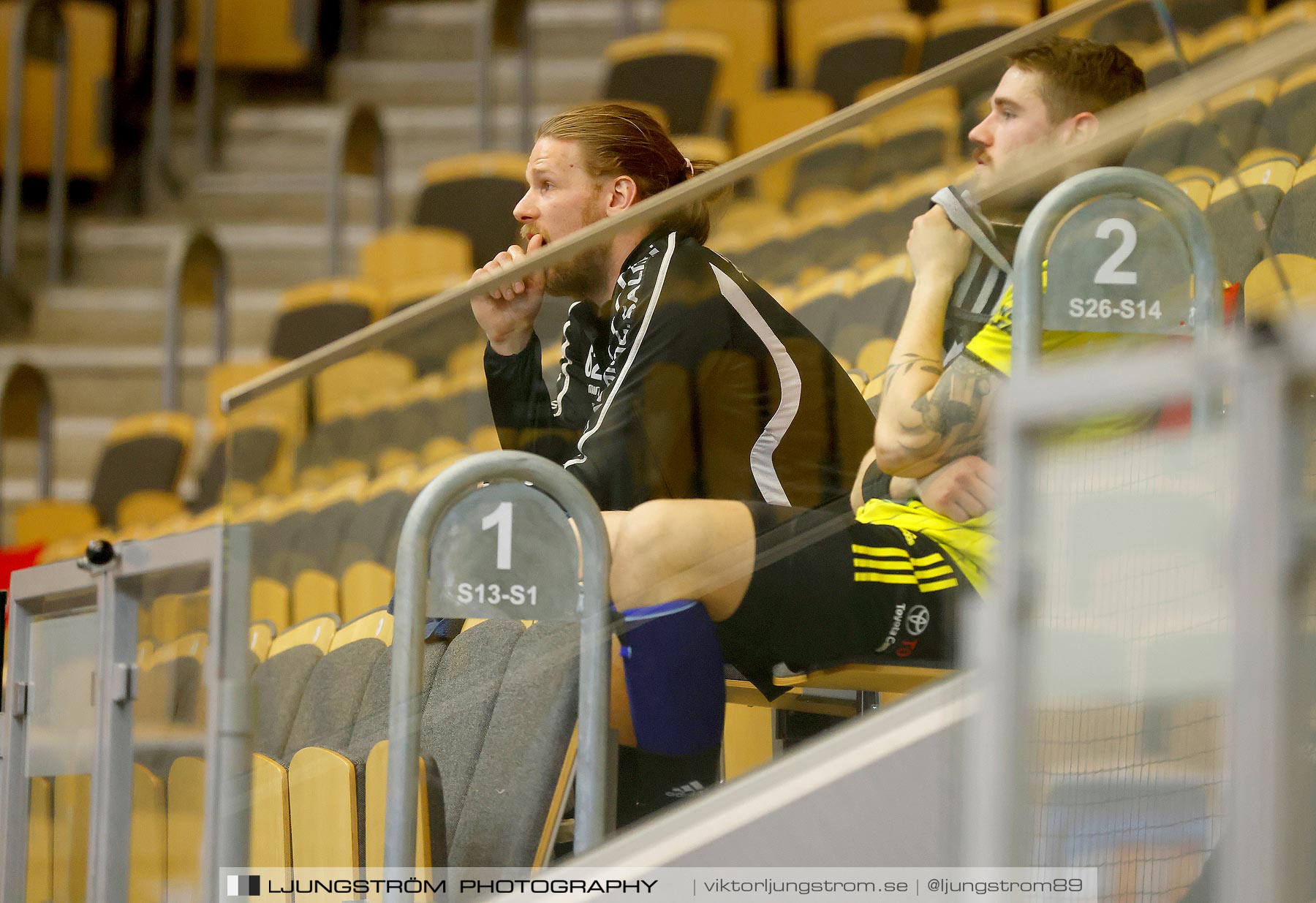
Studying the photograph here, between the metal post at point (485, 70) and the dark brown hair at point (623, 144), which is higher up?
the metal post at point (485, 70)

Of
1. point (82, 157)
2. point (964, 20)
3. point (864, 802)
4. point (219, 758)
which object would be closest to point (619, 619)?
point (864, 802)

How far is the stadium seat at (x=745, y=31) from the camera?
4039 mm

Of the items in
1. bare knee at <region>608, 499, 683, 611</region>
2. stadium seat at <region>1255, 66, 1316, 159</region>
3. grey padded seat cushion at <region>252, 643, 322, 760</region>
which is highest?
stadium seat at <region>1255, 66, 1316, 159</region>

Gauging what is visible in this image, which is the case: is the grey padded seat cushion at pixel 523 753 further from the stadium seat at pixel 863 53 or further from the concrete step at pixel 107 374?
the concrete step at pixel 107 374

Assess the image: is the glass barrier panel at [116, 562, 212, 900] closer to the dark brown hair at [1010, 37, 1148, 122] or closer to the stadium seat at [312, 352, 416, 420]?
the stadium seat at [312, 352, 416, 420]

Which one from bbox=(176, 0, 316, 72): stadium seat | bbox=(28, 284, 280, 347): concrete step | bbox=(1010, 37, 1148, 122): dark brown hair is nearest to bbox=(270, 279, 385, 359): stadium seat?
bbox=(28, 284, 280, 347): concrete step

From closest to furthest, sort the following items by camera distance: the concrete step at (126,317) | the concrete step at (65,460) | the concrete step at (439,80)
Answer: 1. the concrete step at (65,460)
2. the concrete step at (126,317)
3. the concrete step at (439,80)

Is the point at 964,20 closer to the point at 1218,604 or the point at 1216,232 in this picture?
the point at 1216,232

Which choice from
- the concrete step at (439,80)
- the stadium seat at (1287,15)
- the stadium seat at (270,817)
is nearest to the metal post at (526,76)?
the concrete step at (439,80)

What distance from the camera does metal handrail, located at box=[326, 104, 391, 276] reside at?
3779 millimetres

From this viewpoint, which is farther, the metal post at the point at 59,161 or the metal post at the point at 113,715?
the metal post at the point at 59,161

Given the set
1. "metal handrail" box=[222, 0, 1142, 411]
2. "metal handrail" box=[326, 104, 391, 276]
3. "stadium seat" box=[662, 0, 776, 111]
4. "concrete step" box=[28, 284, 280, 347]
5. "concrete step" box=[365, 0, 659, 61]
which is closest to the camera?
"metal handrail" box=[222, 0, 1142, 411]

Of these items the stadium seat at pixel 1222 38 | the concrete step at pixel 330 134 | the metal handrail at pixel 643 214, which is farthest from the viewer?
the concrete step at pixel 330 134

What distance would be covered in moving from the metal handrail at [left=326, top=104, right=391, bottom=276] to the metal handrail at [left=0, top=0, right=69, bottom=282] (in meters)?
0.74
